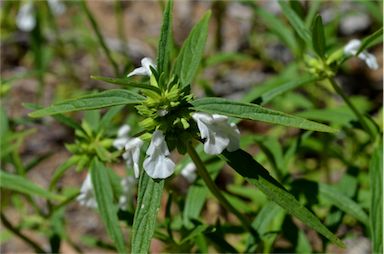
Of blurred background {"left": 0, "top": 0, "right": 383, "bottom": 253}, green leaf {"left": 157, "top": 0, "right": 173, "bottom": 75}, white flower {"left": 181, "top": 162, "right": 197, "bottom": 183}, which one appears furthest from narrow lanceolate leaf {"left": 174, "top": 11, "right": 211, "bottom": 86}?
blurred background {"left": 0, "top": 0, "right": 383, "bottom": 253}

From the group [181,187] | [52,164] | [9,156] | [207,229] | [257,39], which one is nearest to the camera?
[207,229]

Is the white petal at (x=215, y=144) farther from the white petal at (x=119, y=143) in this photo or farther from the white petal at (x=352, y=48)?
the white petal at (x=352, y=48)

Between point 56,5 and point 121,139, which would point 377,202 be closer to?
point 121,139

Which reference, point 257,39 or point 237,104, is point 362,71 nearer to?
point 257,39

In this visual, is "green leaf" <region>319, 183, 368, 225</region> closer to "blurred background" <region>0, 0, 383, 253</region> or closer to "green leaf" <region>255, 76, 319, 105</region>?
"green leaf" <region>255, 76, 319, 105</region>

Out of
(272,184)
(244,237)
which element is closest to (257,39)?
(244,237)

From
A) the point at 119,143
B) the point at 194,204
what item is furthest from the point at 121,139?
the point at 194,204
